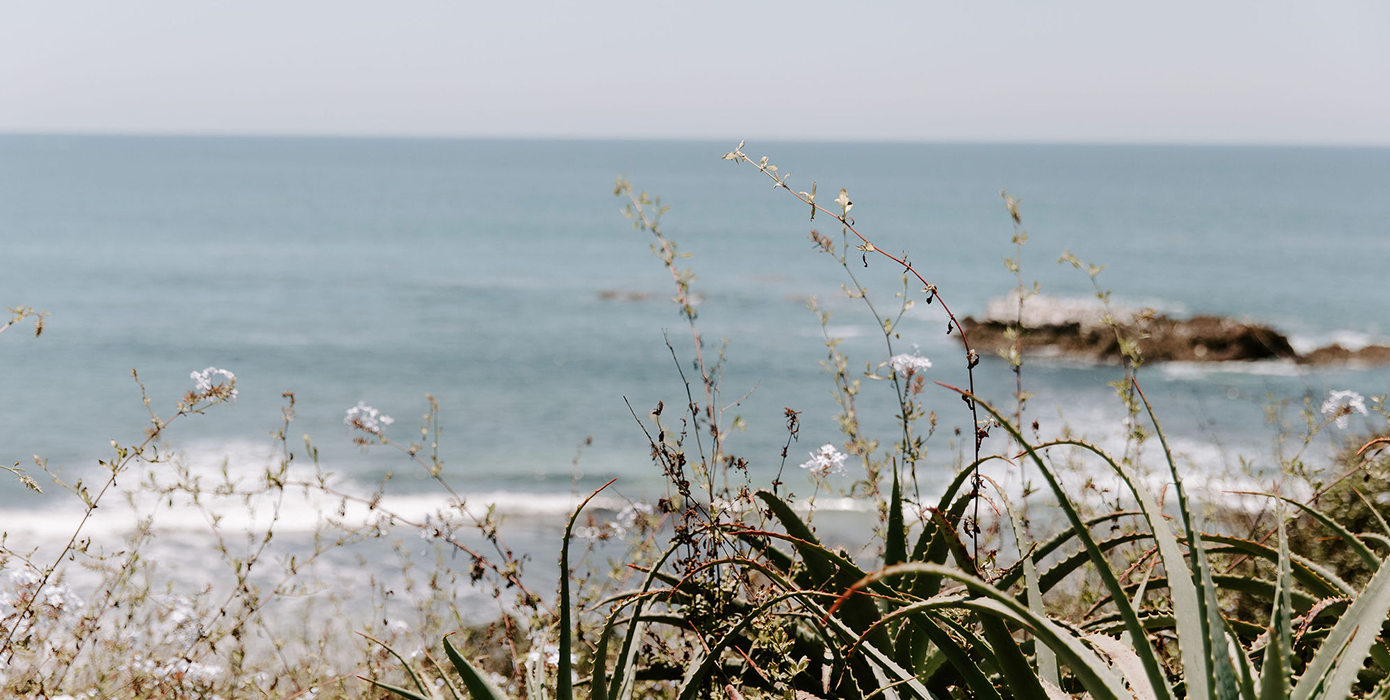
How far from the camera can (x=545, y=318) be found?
31828 mm

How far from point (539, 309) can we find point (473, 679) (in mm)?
32448

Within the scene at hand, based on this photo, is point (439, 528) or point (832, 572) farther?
point (439, 528)

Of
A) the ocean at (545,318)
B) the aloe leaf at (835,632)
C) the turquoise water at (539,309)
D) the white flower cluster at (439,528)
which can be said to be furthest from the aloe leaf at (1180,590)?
the turquoise water at (539,309)

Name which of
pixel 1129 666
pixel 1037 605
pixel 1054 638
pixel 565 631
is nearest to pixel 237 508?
pixel 565 631

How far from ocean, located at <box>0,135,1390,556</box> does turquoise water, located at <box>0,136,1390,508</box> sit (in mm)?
144

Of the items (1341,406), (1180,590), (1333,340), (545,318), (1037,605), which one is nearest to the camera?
(1180,590)

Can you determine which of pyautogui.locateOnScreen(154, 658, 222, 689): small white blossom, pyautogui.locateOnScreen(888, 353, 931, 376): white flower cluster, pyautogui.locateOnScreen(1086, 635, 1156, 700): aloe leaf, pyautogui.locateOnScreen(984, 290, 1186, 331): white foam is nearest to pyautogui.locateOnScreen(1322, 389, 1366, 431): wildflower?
pyautogui.locateOnScreen(888, 353, 931, 376): white flower cluster

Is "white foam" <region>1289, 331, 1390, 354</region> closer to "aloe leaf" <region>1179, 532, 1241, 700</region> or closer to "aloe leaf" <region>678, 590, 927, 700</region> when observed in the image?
"aloe leaf" <region>678, 590, 927, 700</region>

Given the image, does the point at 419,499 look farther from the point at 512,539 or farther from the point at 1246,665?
the point at 1246,665

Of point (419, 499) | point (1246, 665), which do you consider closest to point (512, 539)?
point (419, 499)

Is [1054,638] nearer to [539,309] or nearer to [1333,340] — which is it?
[1333,340]

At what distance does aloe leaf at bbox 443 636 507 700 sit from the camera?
1683 millimetres

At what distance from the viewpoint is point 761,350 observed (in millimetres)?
26812

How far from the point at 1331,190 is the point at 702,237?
273ft
